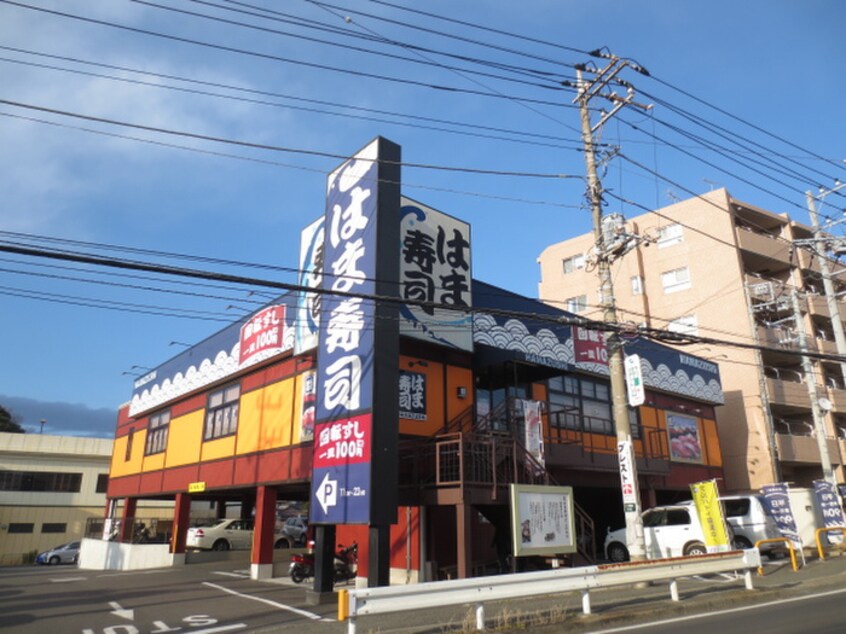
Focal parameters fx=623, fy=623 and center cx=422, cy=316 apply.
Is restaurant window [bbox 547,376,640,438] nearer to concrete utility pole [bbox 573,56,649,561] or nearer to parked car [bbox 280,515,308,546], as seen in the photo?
concrete utility pole [bbox 573,56,649,561]

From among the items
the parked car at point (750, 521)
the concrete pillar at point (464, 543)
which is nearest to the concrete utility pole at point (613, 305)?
the concrete pillar at point (464, 543)

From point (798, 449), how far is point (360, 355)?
2903 cm

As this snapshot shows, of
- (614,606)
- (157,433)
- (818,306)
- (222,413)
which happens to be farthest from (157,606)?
(818,306)

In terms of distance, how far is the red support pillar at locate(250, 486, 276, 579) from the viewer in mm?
17812

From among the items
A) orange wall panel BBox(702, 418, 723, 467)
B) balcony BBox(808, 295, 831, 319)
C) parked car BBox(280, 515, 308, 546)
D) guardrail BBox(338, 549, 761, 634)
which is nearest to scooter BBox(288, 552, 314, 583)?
guardrail BBox(338, 549, 761, 634)

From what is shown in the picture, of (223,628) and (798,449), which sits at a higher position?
(798,449)

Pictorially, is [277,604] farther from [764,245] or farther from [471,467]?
[764,245]

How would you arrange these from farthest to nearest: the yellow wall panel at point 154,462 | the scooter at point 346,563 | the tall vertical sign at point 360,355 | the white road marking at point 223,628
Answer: the yellow wall panel at point 154,462 → the scooter at point 346,563 → the tall vertical sign at point 360,355 → the white road marking at point 223,628

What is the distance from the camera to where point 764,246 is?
36.8 meters

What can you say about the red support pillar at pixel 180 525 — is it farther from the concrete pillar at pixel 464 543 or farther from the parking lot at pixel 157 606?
the concrete pillar at pixel 464 543

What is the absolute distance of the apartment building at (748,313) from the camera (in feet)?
105

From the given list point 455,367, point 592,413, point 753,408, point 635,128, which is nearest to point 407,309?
point 455,367

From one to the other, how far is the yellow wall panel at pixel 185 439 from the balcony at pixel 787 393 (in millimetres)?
27829

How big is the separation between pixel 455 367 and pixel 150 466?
665 inches
